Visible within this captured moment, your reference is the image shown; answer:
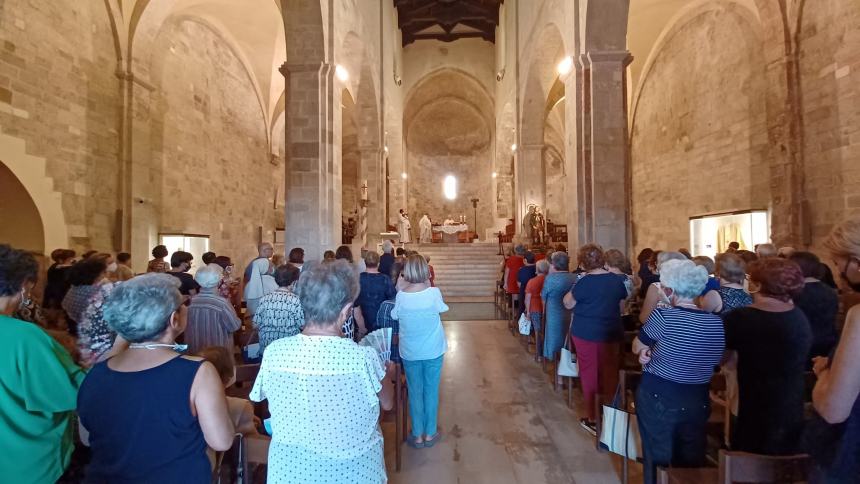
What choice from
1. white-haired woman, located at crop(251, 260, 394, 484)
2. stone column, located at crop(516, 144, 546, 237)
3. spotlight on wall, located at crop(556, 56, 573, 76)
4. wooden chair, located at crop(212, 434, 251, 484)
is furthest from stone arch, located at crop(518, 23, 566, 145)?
wooden chair, located at crop(212, 434, 251, 484)

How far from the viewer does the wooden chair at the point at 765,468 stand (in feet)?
5.53

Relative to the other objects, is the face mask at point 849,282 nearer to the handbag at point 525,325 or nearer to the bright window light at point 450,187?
the handbag at point 525,325

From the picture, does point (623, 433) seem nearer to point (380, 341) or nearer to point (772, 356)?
point (772, 356)

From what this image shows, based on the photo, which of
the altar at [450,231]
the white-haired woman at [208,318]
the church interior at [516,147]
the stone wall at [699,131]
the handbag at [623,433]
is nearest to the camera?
the handbag at [623,433]

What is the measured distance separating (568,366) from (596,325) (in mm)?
613

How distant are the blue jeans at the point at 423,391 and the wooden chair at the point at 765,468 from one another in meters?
2.02

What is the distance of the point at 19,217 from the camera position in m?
7.46

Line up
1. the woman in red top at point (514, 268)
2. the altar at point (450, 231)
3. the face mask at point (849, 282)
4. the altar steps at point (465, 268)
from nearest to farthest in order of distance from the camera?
the face mask at point (849, 282) → the woman in red top at point (514, 268) → the altar steps at point (465, 268) → the altar at point (450, 231)

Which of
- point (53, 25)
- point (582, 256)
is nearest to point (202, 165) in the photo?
point (53, 25)

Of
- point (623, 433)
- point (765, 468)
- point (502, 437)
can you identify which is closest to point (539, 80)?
point (502, 437)

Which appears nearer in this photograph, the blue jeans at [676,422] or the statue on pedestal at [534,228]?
the blue jeans at [676,422]

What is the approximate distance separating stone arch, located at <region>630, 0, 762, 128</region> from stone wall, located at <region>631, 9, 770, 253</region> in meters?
0.10

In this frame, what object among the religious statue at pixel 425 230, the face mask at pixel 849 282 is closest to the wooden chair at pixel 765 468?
the face mask at pixel 849 282

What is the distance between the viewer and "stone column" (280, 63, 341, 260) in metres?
8.65
